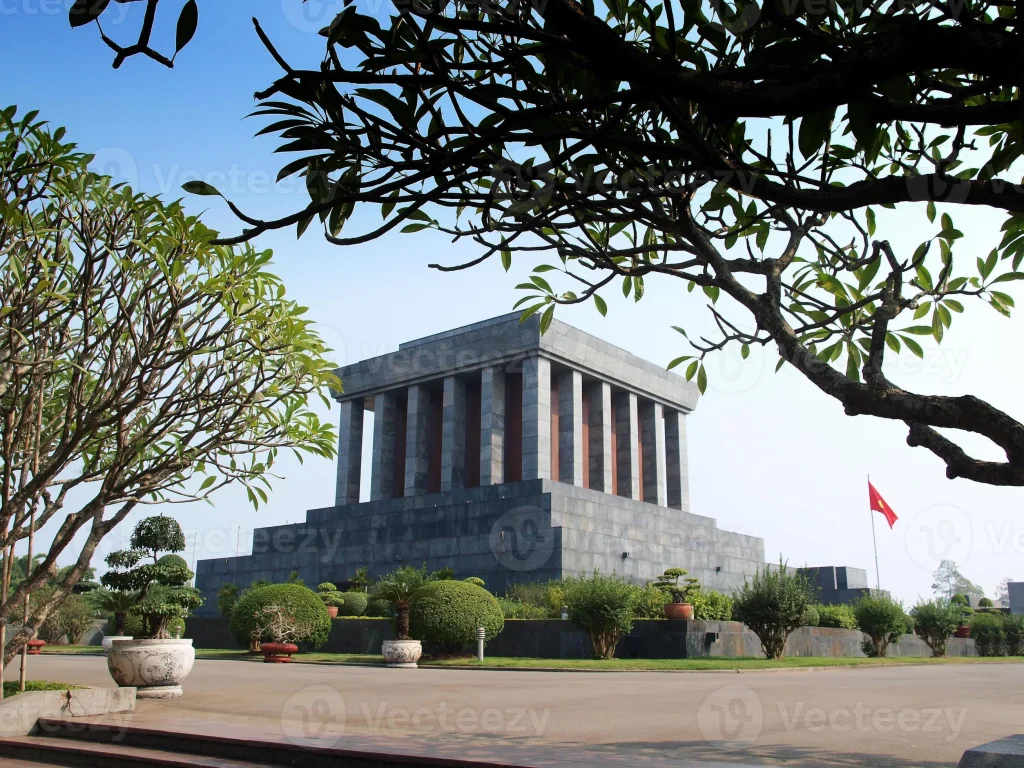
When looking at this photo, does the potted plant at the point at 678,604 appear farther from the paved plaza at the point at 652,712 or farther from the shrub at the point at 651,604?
the paved plaza at the point at 652,712

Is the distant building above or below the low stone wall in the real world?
above

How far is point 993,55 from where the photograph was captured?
2.50 metres

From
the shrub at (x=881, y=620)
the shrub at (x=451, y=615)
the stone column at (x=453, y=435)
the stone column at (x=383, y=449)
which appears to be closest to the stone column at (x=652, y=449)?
the stone column at (x=453, y=435)

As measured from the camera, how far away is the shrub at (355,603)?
31.0m

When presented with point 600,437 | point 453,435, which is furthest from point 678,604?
point 600,437

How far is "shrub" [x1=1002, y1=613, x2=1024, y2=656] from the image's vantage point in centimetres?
3192

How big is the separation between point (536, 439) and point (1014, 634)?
20.8m

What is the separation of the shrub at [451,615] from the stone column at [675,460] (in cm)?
2882

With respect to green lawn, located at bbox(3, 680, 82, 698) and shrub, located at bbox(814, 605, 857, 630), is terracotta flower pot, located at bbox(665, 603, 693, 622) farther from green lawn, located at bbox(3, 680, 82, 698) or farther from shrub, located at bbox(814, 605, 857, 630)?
green lawn, located at bbox(3, 680, 82, 698)

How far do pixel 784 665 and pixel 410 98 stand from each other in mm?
19173

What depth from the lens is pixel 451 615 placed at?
22.0m

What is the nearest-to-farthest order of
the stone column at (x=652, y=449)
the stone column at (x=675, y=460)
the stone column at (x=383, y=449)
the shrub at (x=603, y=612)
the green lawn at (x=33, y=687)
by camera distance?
the green lawn at (x=33, y=687), the shrub at (x=603, y=612), the stone column at (x=383, y=449), the stone column at (x=652, y=449), the stone column at (x=675, y=460)

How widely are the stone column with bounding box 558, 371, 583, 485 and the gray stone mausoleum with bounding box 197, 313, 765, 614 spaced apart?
8 centimetres

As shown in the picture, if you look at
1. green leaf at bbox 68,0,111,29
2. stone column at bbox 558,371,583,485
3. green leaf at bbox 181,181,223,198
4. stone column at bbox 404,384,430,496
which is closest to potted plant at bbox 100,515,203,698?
green leaf at bbox 181,181,223,198
